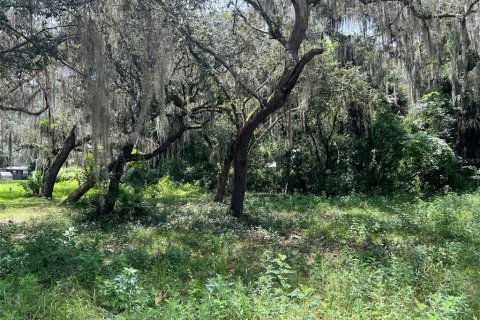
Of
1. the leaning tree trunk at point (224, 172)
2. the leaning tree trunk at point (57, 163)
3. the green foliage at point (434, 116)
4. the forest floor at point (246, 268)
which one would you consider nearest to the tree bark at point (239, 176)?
the forest floor at point (246, 268)

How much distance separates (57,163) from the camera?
40.3 feet

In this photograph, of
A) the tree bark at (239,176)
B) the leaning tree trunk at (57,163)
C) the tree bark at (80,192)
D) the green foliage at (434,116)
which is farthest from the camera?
the green foliage at (434,116)

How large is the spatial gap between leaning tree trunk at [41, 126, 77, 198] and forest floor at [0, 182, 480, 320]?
4057 mm

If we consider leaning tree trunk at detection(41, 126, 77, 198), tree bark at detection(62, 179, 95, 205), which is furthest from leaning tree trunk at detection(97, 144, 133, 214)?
leaning tree trunk at detection(41, 126, 77, 198)

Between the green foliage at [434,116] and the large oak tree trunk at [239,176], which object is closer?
the large oak tree trunk at [239,176]

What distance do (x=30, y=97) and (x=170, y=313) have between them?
30.6 ft

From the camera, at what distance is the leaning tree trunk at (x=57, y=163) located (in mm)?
11750

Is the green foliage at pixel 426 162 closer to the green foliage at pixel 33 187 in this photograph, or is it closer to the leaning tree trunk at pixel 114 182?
the leaning tree trunk at pixel 114 182

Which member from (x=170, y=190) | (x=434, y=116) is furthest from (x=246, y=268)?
(x=170, y=190)

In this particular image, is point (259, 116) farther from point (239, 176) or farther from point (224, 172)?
point (224, 172)

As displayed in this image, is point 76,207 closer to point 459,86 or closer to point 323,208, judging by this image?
point 323,208

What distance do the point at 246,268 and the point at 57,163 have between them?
965 cm

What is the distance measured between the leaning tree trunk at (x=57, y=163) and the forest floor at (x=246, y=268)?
160 inches

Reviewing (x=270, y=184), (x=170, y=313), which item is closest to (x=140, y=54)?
(x=170, y=313)
